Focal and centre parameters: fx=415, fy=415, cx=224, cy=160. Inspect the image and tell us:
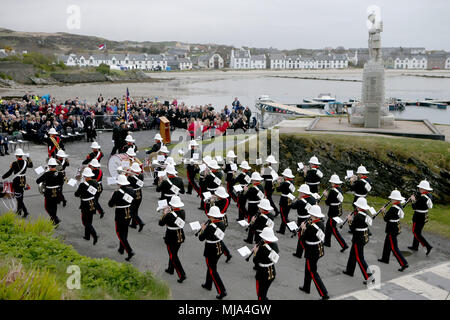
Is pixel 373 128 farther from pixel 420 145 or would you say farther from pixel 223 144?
pixel 223 144

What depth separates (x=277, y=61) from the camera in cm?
16938

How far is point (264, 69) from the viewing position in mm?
167375

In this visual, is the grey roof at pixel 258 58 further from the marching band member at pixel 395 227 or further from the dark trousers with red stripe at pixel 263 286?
the dark trousers with red stripe at pixel 263 286

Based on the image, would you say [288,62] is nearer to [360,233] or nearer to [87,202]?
[87,202]

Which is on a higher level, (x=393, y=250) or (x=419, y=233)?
(x=419, y=233)

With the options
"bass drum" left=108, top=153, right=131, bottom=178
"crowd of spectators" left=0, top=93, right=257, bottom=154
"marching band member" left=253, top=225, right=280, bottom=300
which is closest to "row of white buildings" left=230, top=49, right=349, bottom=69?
"crowd of spectators" left=0, top=93, right=257, bottom=154

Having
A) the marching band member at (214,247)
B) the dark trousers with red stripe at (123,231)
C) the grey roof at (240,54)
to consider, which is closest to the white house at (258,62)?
the grey roof at (240,54)

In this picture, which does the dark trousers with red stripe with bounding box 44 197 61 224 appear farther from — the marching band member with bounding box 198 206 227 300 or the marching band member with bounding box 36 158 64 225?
the marching band member with bounding box 198 206 227 300

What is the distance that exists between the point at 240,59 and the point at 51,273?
16372 centimetres

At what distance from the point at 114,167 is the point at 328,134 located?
29.9ft

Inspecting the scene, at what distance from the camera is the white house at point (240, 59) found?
164 metres

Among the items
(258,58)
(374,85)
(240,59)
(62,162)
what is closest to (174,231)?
(62,162)

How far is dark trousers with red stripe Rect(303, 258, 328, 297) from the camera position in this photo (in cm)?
825
